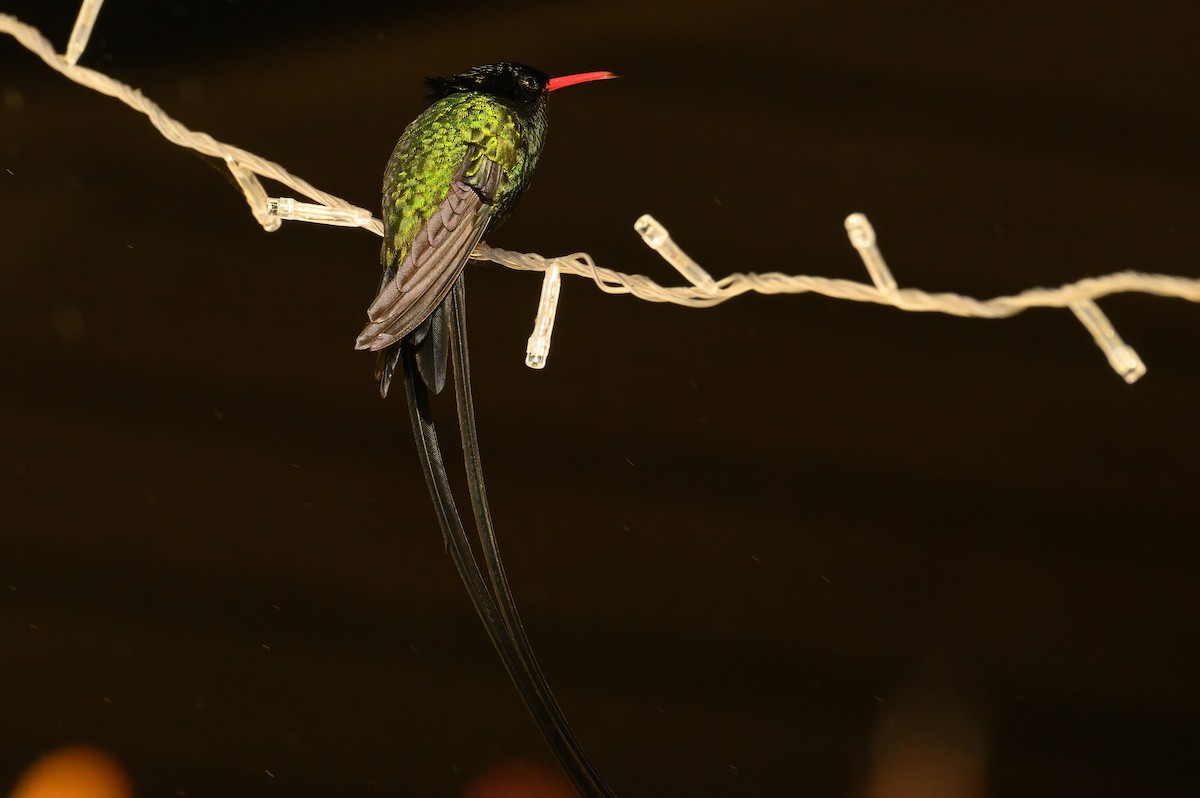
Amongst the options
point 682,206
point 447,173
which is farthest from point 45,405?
point 682,206

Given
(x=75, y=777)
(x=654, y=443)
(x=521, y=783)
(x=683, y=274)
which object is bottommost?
(x=75, y=777)

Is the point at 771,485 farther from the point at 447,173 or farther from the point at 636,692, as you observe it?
the point at 447,173

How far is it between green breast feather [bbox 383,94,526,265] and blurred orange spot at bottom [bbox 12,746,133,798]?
608 mm

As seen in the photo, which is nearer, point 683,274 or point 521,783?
point 683,274

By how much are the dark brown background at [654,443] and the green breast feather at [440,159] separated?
0.79 ft

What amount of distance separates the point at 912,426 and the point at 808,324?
0.45 ft

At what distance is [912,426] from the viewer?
Answer: 907mm

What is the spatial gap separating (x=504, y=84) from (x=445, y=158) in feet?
0.26

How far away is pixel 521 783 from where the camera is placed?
90cm

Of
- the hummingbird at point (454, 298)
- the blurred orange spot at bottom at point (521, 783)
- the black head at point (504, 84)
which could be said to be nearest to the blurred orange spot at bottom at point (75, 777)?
the blurred orange spot at bottom at point (521, 783)

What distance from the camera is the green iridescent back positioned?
2.06ft

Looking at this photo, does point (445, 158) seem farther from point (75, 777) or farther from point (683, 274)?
point (75, 777)

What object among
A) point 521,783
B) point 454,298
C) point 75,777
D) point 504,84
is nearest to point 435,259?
point 454,298

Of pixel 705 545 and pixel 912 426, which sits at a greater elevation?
pixel 912 426
